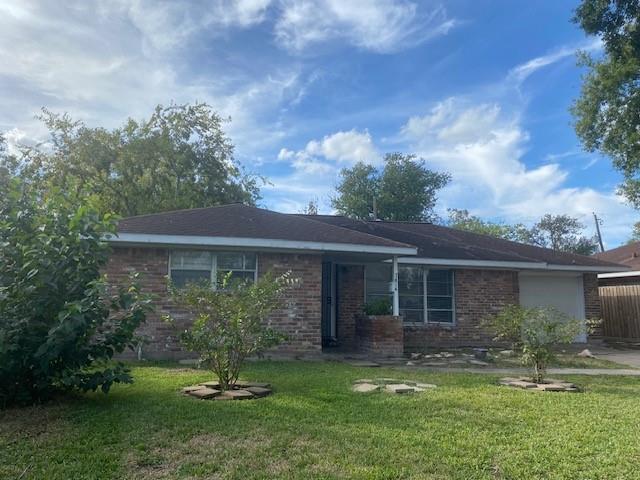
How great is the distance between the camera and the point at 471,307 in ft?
46.5

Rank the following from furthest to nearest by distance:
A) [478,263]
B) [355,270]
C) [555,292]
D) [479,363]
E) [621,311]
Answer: [621,311]
[555,292]
[478,263]
[355,270]
[479,363]

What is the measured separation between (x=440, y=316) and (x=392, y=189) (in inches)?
905

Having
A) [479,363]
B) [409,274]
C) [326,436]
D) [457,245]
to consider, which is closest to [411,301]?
[409,274]

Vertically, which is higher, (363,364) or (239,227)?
(239,227)

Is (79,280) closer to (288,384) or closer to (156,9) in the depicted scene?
(288,384)

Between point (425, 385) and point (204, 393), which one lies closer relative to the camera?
point (204, 393)

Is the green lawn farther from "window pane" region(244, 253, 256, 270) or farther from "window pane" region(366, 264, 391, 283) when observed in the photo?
"window pane" region(366, 264, 391, 283)

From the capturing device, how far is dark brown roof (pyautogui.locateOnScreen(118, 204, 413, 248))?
10.3 m

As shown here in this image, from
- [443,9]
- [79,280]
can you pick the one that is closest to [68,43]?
[79,280]

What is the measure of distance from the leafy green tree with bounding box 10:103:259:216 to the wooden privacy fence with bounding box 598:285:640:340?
19585 mm

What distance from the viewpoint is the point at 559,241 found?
4616 cm

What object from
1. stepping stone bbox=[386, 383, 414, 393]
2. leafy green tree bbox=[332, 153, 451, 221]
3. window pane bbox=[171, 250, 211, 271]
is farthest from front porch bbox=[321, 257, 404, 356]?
leafy green tree bbox=[332, 153, 451, 221]

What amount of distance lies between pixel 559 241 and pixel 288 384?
148 ft

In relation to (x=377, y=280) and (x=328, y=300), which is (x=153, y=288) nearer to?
(x=328, y=300)
